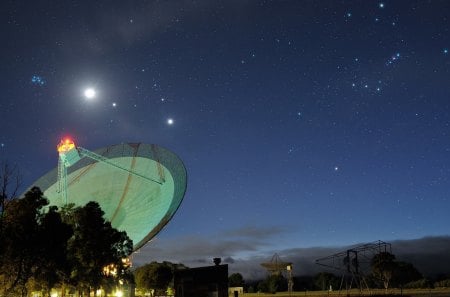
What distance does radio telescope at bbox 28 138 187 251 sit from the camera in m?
60.0

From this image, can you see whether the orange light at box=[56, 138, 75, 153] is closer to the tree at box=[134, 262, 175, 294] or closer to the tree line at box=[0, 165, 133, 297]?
the tree line at box=[0, 165, 133, 297]

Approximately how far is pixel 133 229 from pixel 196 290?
1973 cm

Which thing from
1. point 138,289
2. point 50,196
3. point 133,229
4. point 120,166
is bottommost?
point 138,289

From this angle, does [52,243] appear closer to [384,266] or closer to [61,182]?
[61,182]

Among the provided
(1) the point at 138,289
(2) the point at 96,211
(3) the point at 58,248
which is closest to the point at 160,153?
(2) the point at 96,211

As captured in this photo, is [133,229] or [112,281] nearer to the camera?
[112,281]

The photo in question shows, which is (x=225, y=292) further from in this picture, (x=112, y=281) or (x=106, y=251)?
(x=112, y=281)

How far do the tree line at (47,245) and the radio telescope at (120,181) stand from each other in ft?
28.8

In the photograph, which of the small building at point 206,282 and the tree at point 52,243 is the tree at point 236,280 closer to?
the small building at point 206,282

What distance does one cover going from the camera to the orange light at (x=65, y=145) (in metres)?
63.8

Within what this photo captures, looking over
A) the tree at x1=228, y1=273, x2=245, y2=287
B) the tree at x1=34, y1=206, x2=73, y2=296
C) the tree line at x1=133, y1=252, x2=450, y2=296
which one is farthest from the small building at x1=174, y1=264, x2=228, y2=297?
the tree at x1=228, y1=273, x2=245, y2=287

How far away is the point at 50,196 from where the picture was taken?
61.6 metres

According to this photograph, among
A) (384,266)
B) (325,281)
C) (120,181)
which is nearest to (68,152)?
(120,181)

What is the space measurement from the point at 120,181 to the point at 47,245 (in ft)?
88.8
